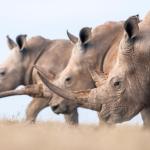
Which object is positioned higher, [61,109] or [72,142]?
[72,142]

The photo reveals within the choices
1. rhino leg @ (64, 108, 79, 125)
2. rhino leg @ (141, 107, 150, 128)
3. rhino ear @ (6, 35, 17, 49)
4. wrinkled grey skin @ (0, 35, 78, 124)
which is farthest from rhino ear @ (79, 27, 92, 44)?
rhino ear @ (6, 35, 17, 49)

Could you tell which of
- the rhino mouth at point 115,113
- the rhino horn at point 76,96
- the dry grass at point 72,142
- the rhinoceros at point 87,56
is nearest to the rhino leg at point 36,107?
the rhinoceros at point 87,56

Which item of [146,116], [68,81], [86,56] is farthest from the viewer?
[68,81]

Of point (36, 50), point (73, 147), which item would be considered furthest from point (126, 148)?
point (36, 50)

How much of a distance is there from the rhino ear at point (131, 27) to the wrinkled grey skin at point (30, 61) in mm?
4759

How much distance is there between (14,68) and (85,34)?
332 centimetres

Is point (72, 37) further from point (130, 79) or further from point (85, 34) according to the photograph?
point (130, 79)

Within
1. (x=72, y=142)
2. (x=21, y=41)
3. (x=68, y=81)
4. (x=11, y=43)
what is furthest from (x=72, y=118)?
(x=72, y=142)

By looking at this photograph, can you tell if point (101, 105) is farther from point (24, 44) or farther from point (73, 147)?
point (24, 44)

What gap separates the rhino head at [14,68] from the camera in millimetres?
13586

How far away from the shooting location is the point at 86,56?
10.6 m

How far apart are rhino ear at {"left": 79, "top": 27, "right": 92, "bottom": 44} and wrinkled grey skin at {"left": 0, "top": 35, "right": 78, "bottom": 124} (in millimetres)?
1959

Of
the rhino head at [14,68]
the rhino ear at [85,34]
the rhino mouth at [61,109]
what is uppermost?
the rhino ear at [85,34]

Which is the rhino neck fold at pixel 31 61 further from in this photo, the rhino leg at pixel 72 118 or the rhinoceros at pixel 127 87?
the rhinoceros at pixel 127 87
